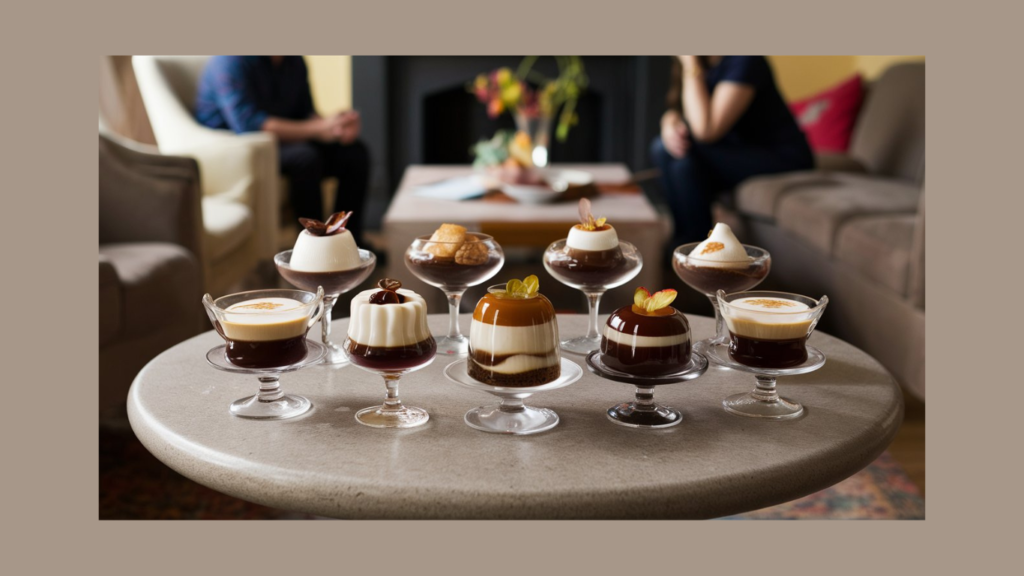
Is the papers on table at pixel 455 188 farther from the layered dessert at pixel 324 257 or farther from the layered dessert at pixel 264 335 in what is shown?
the layered dessert at pixel 264 335

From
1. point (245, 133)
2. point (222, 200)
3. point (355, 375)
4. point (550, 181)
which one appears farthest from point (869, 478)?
point (245, 133)

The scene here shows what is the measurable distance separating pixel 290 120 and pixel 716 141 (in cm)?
187

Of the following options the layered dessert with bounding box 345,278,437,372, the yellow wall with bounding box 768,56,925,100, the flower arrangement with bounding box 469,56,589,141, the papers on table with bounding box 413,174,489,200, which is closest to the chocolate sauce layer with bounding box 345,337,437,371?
the layered dessert with bounding box 345,278,437,372

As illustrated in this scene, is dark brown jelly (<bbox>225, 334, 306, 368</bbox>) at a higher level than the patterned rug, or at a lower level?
higher

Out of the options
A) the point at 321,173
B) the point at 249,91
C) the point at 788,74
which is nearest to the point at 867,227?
the point at 321,173

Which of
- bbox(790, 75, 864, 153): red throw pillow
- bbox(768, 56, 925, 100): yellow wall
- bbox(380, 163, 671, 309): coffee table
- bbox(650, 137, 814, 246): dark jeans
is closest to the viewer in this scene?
bbox(380, 163, 671, 309): coffee table

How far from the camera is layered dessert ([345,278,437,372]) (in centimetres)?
117

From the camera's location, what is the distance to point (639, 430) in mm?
1222

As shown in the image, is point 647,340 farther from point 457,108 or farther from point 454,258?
point 457,108

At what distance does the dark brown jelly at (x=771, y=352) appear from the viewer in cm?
126

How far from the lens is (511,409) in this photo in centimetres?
126

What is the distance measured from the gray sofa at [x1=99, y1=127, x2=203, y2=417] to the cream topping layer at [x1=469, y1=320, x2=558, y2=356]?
1.38 meters

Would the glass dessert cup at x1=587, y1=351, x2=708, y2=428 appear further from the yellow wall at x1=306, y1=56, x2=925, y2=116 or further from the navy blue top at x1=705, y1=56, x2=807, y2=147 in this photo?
the yellow wall at x1=306, y1=56, x2=925, y2=116

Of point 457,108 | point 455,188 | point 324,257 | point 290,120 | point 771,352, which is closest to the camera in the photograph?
point 771,352
